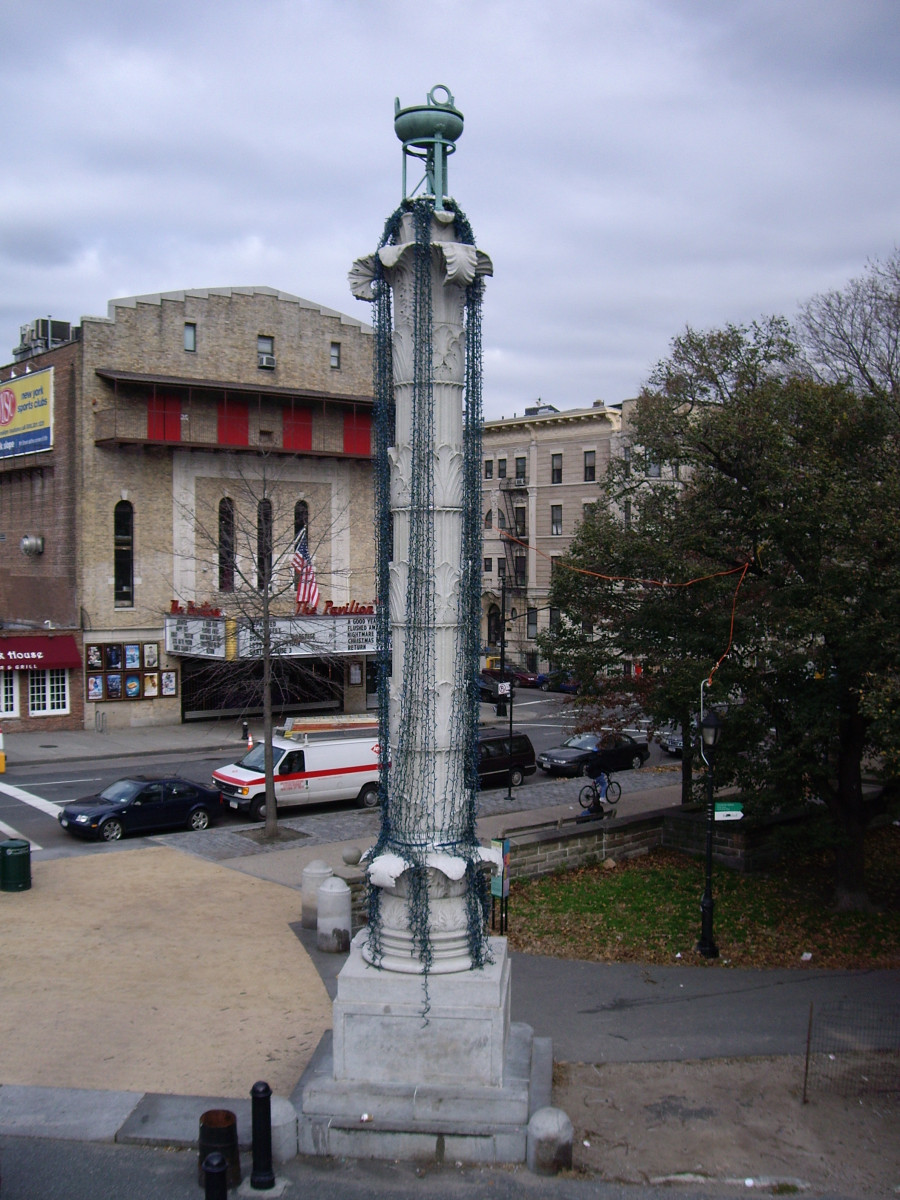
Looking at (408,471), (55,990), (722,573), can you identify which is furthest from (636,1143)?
(722,573)

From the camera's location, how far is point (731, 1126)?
8.97 meters

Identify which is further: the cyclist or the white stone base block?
the cyclist

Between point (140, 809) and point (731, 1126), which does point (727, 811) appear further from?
point (140, 809)

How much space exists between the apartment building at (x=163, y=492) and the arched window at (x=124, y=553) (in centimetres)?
6

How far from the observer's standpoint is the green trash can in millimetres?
15969

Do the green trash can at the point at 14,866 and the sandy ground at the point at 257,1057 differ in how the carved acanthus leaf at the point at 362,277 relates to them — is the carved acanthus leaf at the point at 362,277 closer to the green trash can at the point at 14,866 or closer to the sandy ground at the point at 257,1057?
the sandy ground at the point at 257,1057

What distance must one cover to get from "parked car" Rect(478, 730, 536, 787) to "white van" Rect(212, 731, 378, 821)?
138 inches

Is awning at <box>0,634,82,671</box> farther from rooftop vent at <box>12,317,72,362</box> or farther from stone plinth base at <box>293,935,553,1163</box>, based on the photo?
stone plinth base at <box>293,935,553,1163</box>

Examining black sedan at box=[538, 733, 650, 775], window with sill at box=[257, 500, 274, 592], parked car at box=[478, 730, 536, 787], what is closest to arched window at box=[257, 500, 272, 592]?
window with sill at box=[257, 500, 274, 592]

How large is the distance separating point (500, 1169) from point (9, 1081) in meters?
4.86

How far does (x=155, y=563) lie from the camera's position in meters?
36.6

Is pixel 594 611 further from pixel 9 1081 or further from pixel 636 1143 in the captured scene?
pixel 9 1081

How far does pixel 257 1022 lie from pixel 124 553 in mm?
27746

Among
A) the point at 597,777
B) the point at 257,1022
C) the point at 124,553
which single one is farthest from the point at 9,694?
the point at 257,1022
